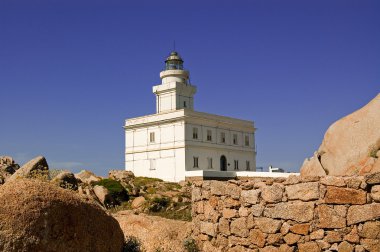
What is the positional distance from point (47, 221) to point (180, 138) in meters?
38.5

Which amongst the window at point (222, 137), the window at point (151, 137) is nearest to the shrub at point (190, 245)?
the window at point (151, 137)

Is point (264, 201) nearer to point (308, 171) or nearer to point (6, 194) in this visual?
point (308, 171)

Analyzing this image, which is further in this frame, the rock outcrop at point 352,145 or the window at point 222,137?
the window at point 222,137

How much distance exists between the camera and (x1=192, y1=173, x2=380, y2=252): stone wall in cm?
793

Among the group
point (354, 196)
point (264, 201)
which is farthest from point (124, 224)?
point (354, 196)

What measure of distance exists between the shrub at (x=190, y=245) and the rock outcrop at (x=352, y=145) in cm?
368

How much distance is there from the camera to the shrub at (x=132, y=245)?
9.45 m

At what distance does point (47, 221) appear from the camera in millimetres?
7035

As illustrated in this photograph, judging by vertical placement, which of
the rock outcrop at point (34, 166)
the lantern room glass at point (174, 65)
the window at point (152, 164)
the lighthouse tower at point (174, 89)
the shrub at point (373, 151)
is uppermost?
the lantern room glass at point (174, 65)

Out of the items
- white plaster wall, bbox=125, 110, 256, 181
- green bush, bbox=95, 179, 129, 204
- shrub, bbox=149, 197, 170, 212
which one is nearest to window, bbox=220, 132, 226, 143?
white plaster wall, bbox=125, 110, 256, 181

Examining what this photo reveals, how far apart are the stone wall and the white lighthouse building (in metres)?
32.6

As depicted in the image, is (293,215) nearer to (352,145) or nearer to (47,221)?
(352,145)

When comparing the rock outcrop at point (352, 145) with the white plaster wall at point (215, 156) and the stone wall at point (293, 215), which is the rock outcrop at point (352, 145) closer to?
the stone wall at point (293, 215)

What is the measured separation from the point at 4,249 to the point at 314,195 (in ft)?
18.5
